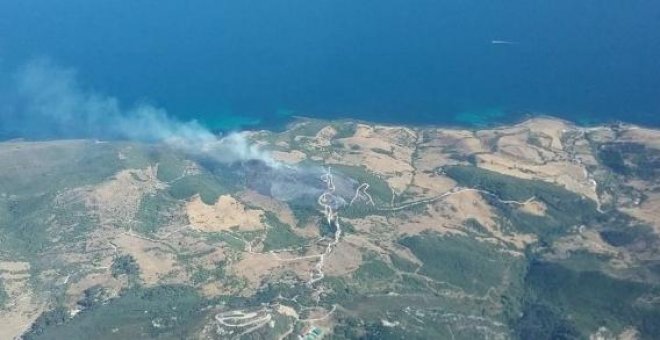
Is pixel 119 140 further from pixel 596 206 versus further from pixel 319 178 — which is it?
pixel 596 206

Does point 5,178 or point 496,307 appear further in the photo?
point 5,178

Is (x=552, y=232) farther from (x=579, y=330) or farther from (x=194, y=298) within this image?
(x=194, y=298)

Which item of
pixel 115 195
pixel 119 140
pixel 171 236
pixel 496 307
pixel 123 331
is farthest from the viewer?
pixel 119 140

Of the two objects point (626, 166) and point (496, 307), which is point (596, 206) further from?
point (496, 307)

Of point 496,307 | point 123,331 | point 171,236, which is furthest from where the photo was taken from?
point 171,236

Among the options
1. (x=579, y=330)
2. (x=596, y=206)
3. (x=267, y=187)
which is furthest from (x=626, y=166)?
(x=267, y=187)

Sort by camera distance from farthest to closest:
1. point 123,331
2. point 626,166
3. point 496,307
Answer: point 626,166 → point 496,307 → point 123,331

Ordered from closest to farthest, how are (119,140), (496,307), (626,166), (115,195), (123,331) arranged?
(123,331) < (496,307) < (115,195) < (626,166) < (119,140)

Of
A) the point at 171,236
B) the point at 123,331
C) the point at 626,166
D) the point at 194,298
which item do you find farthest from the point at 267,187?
the point at 626,166

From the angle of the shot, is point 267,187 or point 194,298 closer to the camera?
point 194,298
